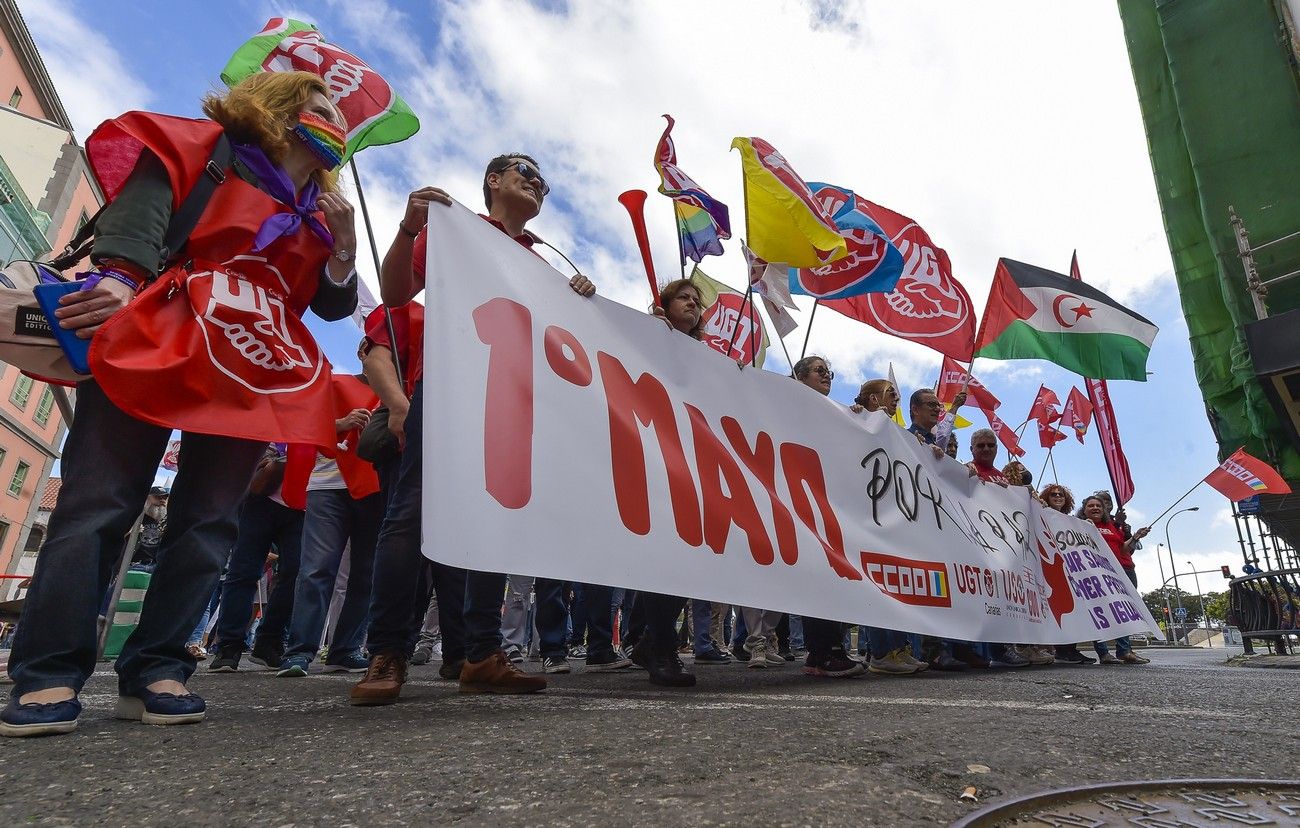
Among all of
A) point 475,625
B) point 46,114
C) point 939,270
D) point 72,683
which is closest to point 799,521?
point 475,625

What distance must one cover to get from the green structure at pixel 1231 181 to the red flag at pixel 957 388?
5.26 meters

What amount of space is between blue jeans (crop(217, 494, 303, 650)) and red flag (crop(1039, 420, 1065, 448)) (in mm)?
10497

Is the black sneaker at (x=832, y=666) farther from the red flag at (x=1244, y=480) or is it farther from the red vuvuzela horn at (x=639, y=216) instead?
the red flag at (x=1244, y=480)


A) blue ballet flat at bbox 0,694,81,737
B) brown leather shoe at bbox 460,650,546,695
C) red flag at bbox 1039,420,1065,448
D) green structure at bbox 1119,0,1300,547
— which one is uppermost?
green structure at bbox 1119,0,1300,547

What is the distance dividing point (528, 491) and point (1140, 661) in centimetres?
681

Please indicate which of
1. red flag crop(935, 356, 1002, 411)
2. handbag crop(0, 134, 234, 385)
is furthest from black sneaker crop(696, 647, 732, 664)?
red flag crop(935, 356, 1002, 411)

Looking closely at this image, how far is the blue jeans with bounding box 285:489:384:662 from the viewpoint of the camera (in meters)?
3.88

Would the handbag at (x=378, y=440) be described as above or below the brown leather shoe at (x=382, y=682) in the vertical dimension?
above

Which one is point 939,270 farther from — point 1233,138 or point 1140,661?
point 1233,138

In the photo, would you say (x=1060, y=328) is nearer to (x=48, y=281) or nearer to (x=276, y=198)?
(x=276, y=198)

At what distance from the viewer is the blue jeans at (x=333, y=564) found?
153 inches

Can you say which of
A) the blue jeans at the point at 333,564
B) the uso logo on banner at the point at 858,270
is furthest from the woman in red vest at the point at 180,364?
the uso logo on banner at the point at 858,270

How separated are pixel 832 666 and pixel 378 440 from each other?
2.67m

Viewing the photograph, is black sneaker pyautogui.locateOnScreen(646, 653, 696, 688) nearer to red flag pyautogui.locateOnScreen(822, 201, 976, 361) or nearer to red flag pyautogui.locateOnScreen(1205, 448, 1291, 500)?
red flag pyautogui.locateOnScreen(822, 201, 976, 361)
